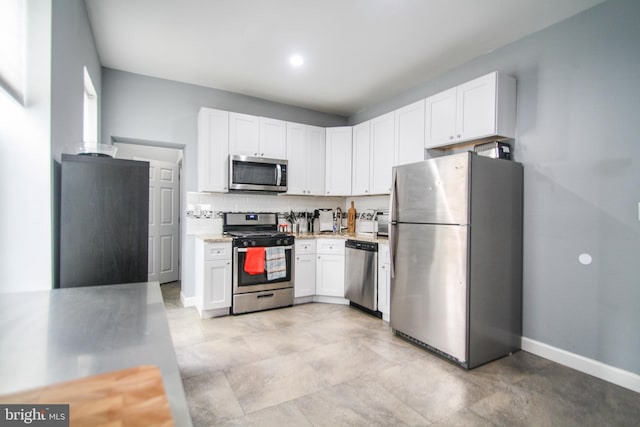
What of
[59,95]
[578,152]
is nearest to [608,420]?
[578,152]

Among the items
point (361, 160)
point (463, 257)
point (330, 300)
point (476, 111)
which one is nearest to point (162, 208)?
point (330, 300)

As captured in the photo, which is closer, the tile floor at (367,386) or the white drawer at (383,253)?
the tile floor at (367,386)

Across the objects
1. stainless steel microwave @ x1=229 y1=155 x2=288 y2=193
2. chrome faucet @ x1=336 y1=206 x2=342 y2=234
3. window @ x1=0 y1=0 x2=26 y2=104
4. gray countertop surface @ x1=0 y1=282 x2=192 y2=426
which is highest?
window @ x1=0 y1=0 x2=26 y2=104

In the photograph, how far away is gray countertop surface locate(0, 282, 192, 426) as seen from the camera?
2.15ft

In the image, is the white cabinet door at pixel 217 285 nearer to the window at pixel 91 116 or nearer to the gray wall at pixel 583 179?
the window at pixel 91 116

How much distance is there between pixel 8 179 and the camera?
4.90ft

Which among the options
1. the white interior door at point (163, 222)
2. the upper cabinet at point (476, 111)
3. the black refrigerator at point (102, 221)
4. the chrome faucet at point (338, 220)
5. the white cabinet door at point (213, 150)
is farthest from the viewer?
the white interior door at point (163, 222)

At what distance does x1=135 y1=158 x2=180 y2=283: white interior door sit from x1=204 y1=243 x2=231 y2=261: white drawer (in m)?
2.00

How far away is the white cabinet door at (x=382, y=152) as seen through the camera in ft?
12.7

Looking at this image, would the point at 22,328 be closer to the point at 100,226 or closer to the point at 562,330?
the point at 100,226

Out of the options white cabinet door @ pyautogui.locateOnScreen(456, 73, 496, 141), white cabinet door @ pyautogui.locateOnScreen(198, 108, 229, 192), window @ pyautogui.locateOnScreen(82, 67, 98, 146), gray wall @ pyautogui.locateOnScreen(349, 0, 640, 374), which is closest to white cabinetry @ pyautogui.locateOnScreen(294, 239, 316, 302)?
white cabinet door @ pyautogui.locateOnScreen(198, 108, 229, 192)

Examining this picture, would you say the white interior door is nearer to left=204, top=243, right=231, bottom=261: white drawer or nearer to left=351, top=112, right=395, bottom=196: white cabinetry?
left=204, top=243, right=231, bottom=261: white drawer

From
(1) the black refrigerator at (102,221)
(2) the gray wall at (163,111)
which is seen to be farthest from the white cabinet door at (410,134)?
(1) the black refrigerator at (102,221)

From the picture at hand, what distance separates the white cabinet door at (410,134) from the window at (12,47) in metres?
3.22
